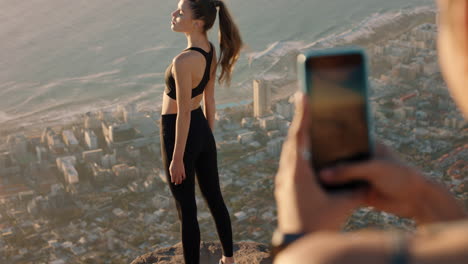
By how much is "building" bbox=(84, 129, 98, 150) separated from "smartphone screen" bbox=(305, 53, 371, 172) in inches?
268

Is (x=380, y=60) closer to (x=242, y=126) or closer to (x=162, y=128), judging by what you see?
(x=242, y=126)

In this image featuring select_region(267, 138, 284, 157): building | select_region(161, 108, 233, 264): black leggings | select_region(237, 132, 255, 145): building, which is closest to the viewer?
select_region(161, 108, 233, 264): black leggings

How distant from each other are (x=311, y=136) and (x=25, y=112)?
798 cm

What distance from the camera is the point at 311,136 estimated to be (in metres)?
0.61

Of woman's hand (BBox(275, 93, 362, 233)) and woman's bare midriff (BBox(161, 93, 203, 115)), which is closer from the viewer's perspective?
woman's hand (BBox(275, 93, 362, 233))

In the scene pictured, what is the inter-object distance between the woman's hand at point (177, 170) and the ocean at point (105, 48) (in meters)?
5.80

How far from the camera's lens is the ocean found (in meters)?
8.38

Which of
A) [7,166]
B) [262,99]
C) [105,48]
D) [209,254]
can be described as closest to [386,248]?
Result: [209,254]

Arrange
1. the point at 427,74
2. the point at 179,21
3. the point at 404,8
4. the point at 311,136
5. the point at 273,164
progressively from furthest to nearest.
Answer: the point at 404,8 < the point at 427,74 < the point at 273,164 < the point at 179,21 < the point at 311,136

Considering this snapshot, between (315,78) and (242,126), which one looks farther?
(242,126)

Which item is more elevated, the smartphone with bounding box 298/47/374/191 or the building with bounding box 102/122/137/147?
the smartphone with bounding box 298/47/374/191

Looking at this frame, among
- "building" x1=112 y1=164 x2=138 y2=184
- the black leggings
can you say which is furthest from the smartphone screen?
"building" x1=112 y1=164 x2=138 y2=184

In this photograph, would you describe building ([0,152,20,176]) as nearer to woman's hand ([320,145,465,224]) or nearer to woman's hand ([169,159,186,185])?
woman's hand ([169,159,186,185])

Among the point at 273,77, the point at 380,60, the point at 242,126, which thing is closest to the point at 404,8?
the point at 380,60
